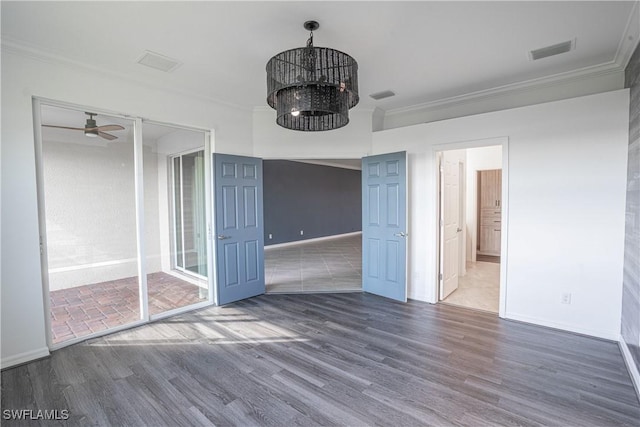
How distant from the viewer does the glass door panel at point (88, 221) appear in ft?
9.81

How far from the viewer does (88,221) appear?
3311 millimetres

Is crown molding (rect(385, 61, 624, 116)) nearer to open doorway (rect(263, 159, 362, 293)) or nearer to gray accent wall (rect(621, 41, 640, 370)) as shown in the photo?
gray accent wall (rect(621, 41, 640, 370))

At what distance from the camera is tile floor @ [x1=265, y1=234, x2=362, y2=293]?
493 cm

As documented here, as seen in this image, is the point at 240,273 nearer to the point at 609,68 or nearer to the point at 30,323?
the point at 30,323

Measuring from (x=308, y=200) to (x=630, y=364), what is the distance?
313 inches

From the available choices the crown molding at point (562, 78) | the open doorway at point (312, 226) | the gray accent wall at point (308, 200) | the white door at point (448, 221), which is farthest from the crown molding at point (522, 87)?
the gray accent wall at point (308, 200)

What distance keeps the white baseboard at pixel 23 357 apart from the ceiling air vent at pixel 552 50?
208 inches

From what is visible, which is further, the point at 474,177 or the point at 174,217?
the point at 474,177

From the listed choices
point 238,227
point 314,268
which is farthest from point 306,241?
point 238,227

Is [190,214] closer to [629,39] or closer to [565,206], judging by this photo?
[565,206]

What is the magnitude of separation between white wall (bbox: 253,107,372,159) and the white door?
117 cm

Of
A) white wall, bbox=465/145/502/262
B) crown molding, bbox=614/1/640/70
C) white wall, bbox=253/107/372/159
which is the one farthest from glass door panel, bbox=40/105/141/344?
white wall, bbox=465/145/502/262

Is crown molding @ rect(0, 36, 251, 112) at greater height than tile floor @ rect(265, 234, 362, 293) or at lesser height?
greater

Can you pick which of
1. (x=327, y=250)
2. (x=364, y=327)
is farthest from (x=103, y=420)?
(x=327, y=250)
